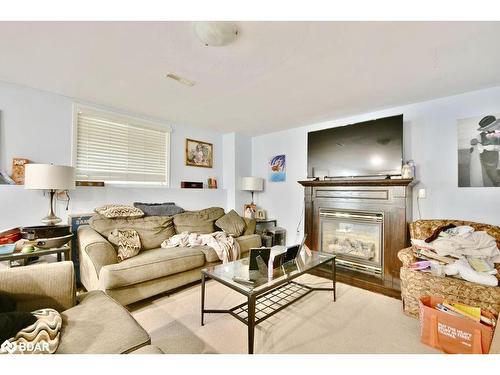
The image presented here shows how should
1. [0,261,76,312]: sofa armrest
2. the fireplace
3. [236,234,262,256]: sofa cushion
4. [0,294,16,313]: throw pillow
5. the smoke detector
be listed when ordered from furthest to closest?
[236,234,262,256]: sofa cushion → the fireplace → the smoke detector → [0,261,76,312]: sofa armrest → [0,294,16,313]: throw pillow

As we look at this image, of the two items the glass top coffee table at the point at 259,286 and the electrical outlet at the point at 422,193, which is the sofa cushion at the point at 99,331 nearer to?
the glass top coffee table at the point at 259,286

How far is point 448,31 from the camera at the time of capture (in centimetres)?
143

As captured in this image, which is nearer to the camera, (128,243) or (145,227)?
(128,243)

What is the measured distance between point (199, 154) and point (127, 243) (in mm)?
1965

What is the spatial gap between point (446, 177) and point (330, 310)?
1.95 meters

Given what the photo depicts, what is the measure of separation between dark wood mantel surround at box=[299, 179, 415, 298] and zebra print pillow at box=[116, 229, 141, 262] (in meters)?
2.29

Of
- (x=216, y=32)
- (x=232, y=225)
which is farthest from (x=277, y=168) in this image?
(x=216, y=32)

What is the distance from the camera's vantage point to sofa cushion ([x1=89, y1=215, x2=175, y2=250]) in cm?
243

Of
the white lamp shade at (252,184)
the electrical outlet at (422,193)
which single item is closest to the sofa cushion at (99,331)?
the white lamp shade at (252,184)

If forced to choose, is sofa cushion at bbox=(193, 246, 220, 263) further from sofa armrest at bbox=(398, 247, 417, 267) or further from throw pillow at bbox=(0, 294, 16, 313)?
sofa armrest at bbox=(398, 247, 417, 267)

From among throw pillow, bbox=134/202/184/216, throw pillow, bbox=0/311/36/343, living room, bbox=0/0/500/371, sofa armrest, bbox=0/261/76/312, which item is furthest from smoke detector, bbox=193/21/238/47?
throw pillow, bbox=134/202/184/216

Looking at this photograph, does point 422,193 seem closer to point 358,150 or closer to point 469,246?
point 469,246

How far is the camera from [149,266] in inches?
82.1
